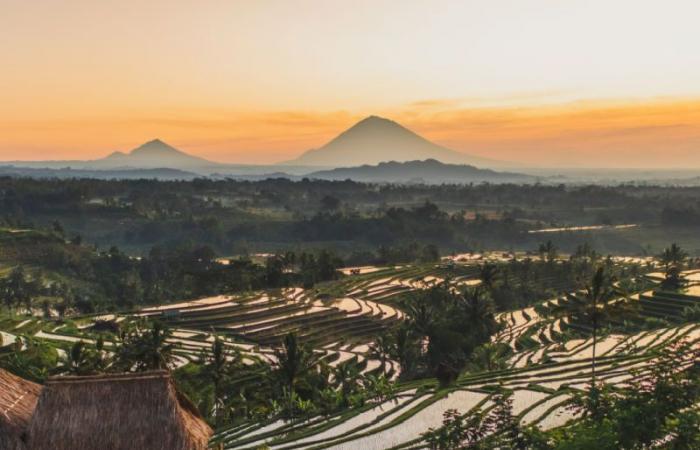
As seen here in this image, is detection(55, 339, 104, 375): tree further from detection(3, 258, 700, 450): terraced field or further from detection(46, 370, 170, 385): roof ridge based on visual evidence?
detection(46, 370, 170, 385): roof ridge

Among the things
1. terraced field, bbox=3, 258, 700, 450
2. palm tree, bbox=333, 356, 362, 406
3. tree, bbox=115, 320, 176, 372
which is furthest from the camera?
palm tree, bbox=333, 356, 362, 406

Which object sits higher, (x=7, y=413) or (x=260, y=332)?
(x=7, y=413)

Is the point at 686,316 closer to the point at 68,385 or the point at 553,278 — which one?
the point at 553,278

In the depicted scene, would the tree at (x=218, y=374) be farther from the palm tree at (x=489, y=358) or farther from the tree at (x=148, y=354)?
the palm tree at (x=489, y=358)

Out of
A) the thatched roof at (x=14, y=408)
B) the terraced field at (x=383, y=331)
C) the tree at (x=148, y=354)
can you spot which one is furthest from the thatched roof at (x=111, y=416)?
the tree at (x=148, y=354)

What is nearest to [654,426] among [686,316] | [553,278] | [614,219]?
[686,316]

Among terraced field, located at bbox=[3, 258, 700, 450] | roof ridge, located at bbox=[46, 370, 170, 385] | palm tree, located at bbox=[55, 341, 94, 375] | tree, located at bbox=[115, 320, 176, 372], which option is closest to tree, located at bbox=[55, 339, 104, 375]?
palm tree, located at bbox=[55, 341, 94, 375]
